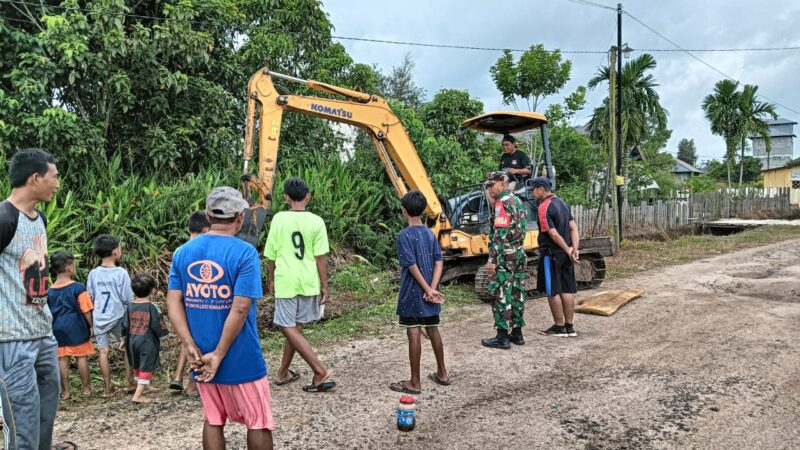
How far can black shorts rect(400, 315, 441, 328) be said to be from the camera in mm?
→ 4660

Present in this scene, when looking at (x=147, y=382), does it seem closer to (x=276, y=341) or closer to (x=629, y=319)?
(x=276, y=341)

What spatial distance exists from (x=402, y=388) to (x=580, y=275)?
6025 mm

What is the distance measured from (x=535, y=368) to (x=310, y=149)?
820cm

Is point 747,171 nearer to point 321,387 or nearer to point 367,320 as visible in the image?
point 367,320

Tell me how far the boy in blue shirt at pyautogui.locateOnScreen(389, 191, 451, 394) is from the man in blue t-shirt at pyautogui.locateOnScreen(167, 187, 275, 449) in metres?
1.97

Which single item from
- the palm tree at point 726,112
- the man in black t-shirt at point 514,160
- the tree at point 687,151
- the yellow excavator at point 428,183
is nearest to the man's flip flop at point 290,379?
the yellow excavator at point 428,183

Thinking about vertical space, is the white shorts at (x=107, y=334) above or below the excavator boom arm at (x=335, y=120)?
below

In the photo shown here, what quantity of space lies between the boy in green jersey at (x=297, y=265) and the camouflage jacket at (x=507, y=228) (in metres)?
2.14

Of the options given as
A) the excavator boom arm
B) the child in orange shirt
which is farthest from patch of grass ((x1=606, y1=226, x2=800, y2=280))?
the child in orange shirt

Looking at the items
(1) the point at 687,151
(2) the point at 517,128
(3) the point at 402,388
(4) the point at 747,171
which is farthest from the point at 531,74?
(1) the point at 687,151

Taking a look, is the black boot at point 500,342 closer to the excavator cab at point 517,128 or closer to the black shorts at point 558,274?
the black shorts at point 558,274

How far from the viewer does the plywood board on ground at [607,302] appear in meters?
7.71

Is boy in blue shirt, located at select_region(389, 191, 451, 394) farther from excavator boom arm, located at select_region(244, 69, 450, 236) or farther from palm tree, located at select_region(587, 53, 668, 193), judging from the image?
palm tree, located at select_region(587, 53, 668, 193)

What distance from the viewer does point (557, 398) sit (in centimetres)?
459
